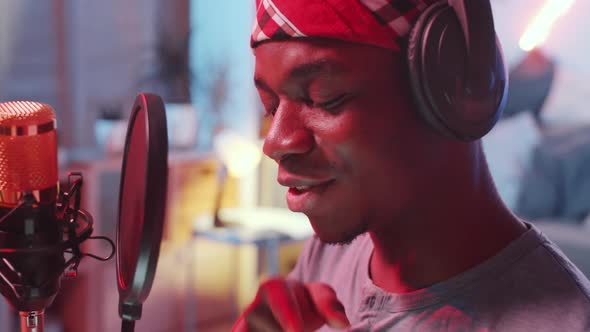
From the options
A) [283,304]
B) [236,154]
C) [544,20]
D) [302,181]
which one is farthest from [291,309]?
[236,154]

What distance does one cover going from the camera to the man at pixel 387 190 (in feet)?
2.16

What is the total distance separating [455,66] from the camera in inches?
25.9

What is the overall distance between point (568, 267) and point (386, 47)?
0.32 meters

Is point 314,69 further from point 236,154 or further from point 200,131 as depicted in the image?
point 200,131

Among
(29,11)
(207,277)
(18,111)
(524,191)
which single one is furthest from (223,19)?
(18,111)

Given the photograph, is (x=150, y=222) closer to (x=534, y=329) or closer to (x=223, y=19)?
(x=534, y=329)

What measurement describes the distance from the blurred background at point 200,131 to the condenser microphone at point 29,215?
1.84m

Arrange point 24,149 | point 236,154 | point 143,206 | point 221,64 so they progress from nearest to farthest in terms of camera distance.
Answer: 1. point 143,206
2. point 24,149
3. point 236,154
4. point 221,64

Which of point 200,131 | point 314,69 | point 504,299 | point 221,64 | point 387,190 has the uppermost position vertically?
point 314,69

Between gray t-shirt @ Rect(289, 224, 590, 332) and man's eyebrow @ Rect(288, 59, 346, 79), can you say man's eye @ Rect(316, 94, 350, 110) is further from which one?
gray t-shirt @ Rect(289, 224, 590, 332)

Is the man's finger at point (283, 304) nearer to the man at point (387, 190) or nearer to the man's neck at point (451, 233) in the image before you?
the man at point (387, 190)

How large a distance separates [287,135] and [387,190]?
125 millimetres

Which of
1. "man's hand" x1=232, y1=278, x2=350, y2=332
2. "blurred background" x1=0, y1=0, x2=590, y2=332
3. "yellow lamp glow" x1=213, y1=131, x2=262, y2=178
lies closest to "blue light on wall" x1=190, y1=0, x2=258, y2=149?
"blurred background" x1=0, y1=0, x2=590, y2=332

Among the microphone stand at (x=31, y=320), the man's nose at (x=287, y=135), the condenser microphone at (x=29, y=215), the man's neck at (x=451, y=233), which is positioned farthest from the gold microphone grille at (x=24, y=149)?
the man's neck at (x=451, y=233)
